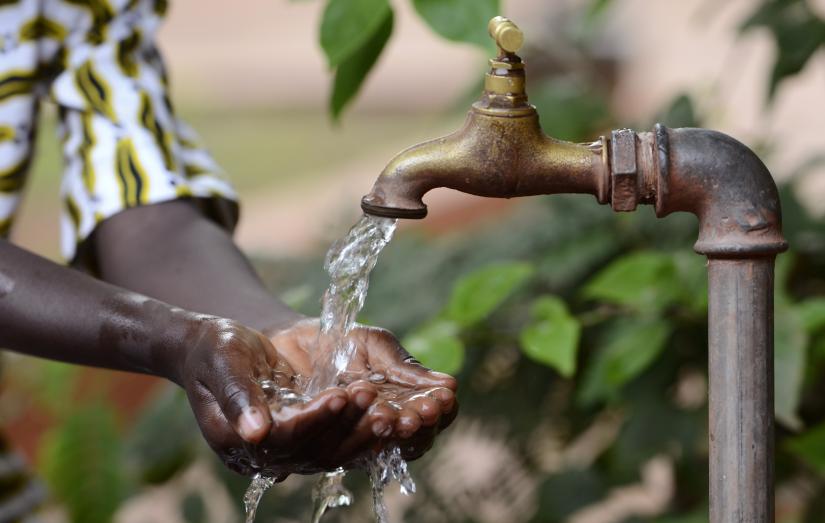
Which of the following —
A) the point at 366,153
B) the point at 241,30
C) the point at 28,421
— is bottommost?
the point at 28,421

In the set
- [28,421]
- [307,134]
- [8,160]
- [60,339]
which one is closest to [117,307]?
[60,339]

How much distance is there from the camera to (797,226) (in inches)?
87.4

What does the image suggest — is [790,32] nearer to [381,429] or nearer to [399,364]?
[399,364]

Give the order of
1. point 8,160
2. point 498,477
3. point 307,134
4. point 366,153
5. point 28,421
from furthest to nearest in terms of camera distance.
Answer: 1. point 307,134
2. point 366,153
3. point 28,421
4. point 498,477
5. point 8,160

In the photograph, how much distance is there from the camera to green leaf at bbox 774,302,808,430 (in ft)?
5.51

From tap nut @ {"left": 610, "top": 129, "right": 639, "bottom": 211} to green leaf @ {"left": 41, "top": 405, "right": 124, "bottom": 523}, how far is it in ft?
5.03

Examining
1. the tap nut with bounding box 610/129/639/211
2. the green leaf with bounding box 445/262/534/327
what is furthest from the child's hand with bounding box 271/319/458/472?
the green leaf with bounding box 445/262/534/327

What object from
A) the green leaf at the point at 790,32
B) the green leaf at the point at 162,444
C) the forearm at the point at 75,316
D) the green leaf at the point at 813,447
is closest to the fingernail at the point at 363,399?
the forearm at the point at 75,316

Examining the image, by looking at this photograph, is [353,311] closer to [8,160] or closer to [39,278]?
[39,278]

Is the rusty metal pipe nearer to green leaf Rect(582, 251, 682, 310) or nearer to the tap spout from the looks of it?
the tap spout

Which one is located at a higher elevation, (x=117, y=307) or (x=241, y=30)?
(x=241, y=30)

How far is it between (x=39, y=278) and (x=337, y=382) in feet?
1.00

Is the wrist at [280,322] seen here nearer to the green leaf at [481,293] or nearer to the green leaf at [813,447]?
the green leaf at [481,293]

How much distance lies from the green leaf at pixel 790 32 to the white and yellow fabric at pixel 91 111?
0.91 metres
